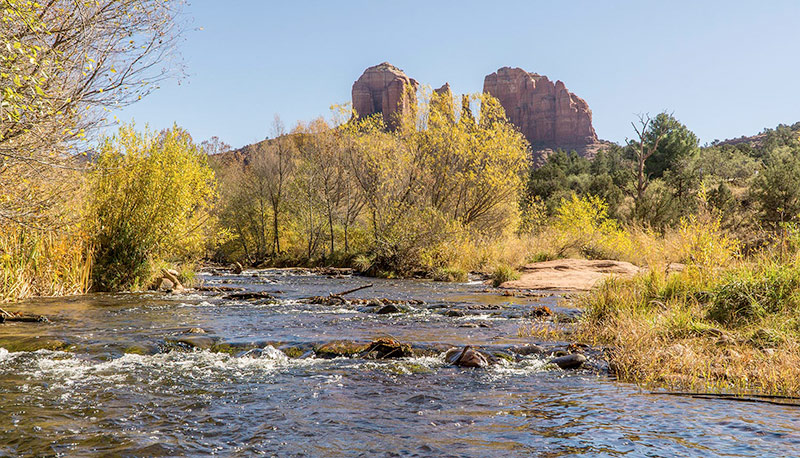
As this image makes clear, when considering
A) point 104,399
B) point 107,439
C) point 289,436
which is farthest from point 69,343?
point 289,436

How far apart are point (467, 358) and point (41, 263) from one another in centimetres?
1049

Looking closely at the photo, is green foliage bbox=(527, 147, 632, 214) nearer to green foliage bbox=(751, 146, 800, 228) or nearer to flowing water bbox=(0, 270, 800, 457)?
green foliage bbox=(751, 146, 800, 228)

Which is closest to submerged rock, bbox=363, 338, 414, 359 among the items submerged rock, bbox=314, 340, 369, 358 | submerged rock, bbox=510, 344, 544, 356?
submerged rock, bbox=314, 340, 369, 358

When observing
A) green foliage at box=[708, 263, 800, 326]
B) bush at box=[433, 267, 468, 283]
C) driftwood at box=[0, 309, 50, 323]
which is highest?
green foliage at box=[708, 263, 800, 326]

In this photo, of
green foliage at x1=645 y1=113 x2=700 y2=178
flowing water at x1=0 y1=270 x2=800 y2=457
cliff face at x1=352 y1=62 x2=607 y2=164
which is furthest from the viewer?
cliff face at x1=352 y1=62 x2=607 y2=164

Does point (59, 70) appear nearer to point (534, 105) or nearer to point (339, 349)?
point (339, 349)

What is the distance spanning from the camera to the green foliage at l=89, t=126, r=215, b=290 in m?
13.8

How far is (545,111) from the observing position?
438 ft

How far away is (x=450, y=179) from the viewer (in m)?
24.2

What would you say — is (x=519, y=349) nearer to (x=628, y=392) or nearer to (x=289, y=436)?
(x=628, y=392)

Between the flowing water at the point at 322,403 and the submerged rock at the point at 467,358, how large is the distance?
142 mm

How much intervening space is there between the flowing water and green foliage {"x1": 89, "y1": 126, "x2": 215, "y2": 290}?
18.4ft

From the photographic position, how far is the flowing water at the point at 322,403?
3.68 metres

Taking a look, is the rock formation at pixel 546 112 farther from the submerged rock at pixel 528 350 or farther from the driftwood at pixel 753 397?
the driftwood at pixel 753 397
